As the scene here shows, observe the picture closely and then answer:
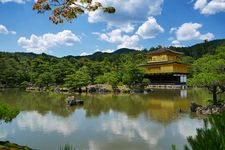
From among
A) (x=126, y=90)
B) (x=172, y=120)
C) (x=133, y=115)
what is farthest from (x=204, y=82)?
(x=126, y=90)

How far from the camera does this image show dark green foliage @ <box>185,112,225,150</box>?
8.04ft

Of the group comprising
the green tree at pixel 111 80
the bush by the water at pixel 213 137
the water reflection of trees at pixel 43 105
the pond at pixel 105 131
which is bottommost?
the pond at pixel 105 131

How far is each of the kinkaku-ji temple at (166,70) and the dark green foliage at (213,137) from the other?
37.5m

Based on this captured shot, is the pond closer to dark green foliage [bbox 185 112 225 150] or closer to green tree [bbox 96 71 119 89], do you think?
dark green foliage [bbox 185 112 225 150]

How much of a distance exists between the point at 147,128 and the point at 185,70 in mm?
33804

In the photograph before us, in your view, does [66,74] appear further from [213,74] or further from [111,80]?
[213,74]

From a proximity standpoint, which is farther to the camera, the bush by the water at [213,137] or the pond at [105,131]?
the pond at [105,131]

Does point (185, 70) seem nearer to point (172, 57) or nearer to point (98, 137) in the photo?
point (172, 57)

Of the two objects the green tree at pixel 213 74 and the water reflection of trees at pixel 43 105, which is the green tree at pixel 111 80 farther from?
the green tree at pixel 213 74

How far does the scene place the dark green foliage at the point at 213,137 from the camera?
2451 millimetres

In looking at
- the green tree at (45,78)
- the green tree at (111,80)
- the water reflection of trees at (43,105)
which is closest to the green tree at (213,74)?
the water reflection of trees at (43,105)

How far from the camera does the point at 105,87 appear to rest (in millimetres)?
34031

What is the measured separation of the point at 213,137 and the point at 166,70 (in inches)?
1587

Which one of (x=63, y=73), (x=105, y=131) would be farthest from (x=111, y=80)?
(x=105, y=131)
